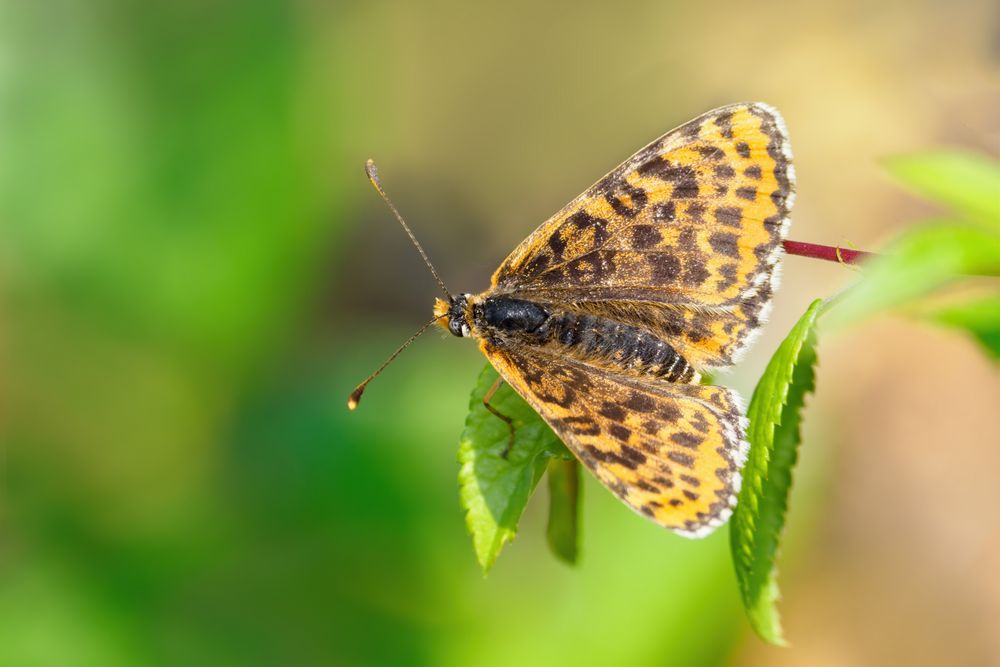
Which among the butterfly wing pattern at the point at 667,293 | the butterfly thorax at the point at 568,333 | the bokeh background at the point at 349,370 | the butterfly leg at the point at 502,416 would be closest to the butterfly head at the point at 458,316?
the butterfly thorax at the point at 568,333

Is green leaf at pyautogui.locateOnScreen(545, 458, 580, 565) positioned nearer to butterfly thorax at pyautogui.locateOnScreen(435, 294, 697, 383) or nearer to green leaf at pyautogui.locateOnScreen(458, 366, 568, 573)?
green leaf at pyautogui.locateOnScreen(458, 366, 568, 573)

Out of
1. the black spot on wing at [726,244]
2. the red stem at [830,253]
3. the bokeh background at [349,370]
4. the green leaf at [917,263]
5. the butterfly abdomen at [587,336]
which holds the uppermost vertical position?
the green leaf at [917,263]

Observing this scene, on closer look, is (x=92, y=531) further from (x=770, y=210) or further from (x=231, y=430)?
(x=770, y=210)

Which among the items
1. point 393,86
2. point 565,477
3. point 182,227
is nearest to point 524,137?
point 393,86

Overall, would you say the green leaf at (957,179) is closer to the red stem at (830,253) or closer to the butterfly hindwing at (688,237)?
the red stem at (830,253)

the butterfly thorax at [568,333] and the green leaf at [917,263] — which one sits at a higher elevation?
the green leaf at [917,263]

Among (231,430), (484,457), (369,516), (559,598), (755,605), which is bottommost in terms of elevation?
(559,598)
